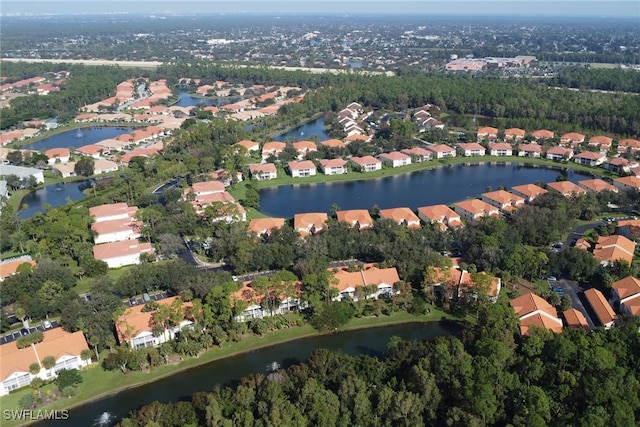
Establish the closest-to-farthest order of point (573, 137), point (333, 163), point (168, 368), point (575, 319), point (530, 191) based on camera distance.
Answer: point (168, 368) → point (575, 319) → point (530, 191) → point (333, 163) → point (573, 137)

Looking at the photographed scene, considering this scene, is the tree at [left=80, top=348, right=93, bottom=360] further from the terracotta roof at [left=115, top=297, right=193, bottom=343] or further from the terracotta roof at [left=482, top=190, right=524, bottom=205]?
the terracotta roof at [left=482, top=190, right=524, bottom=205]

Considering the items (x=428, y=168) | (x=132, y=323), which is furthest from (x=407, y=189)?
(x=132, y=323)

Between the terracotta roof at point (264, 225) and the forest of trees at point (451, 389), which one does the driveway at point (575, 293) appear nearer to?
the forest of trees at point (451, 389)

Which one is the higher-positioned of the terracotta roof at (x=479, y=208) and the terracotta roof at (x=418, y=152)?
the terracotta roof at (x=479, y=208)

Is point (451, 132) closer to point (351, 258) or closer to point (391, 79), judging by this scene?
point (391, 79)

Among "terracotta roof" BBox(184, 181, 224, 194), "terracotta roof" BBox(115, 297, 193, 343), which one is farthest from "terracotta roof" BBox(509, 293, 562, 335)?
"terracotta roof" BBox(184, 181, 224, 194)

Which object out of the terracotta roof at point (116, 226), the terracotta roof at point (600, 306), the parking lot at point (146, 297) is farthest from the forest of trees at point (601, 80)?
the parking lot at point (146, 297)

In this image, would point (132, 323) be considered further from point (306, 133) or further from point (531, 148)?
point (306, 133)
